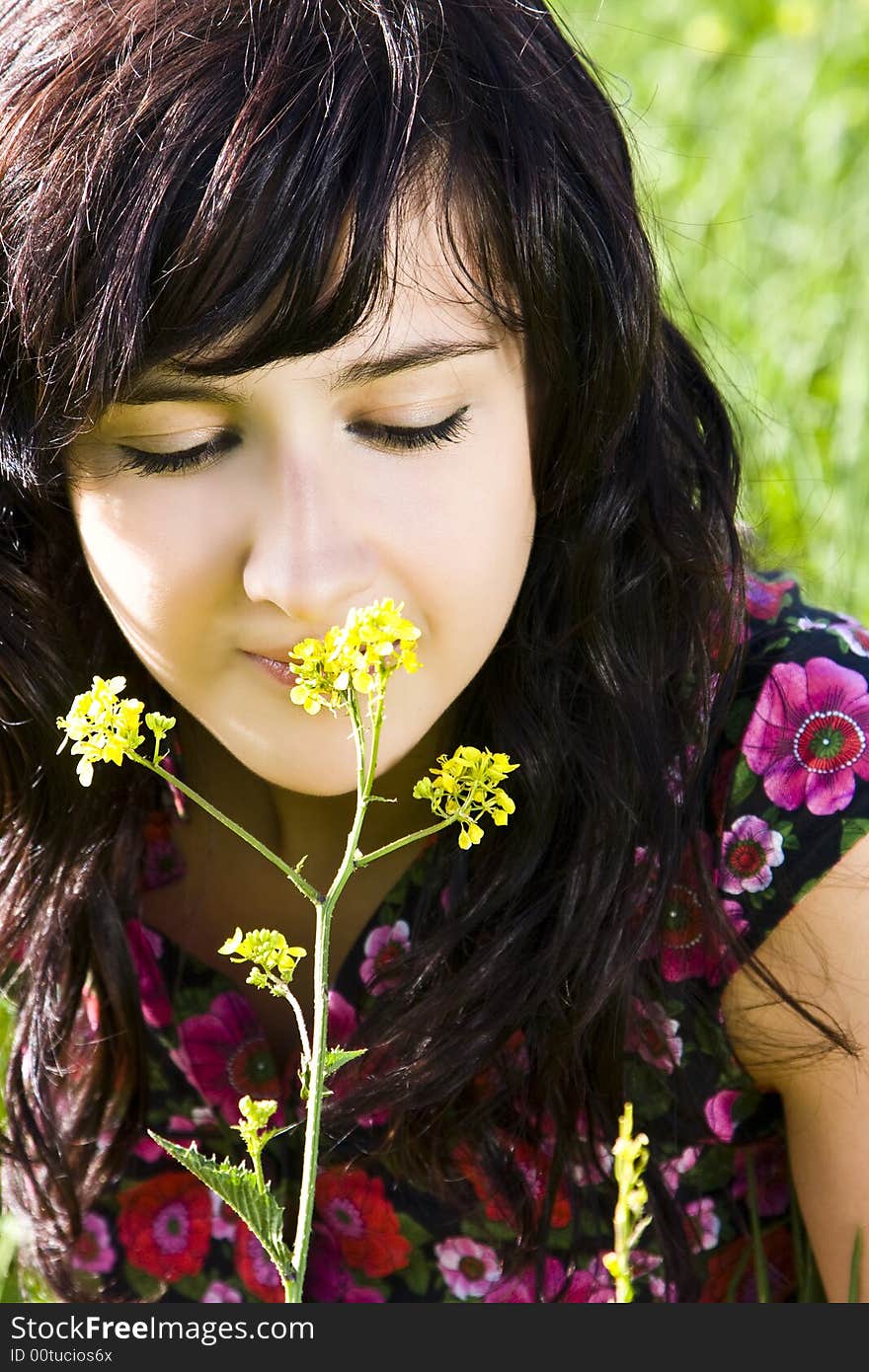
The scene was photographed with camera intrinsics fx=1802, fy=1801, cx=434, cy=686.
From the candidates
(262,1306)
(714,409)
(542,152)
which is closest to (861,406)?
(714,409)

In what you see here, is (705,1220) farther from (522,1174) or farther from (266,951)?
(266,951)

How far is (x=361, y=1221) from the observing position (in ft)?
6.16

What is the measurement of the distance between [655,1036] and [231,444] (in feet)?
2.46

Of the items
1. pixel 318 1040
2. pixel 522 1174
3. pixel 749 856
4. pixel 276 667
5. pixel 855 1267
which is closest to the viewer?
pixel 318 1040

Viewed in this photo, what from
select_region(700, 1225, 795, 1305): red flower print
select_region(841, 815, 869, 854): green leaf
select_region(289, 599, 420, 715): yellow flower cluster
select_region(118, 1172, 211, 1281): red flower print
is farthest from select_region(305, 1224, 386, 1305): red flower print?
select_region(289, 599, 420, 715): yellow flower cluster

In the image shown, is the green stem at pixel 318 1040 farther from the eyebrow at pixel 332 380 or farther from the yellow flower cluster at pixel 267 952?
the eyebrow at pixel 332 380

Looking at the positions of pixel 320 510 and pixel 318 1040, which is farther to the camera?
pixel 320 510

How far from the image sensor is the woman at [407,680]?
134 centimetres

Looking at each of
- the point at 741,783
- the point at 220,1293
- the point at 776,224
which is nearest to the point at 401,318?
the point at 741,783

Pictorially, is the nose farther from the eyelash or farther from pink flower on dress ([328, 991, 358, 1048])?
pink flower on dress ([328, 991, 358, 1048])

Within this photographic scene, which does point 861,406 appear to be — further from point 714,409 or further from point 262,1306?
point 262,1306

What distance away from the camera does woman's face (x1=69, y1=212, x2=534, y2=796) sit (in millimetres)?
1331

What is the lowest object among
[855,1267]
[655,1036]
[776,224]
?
[855,1267]

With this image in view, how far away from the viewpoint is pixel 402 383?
4.47ft
